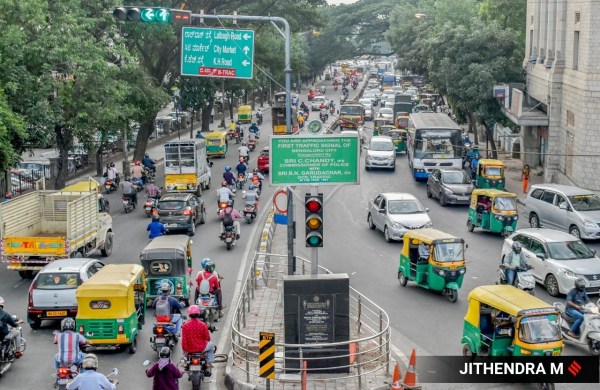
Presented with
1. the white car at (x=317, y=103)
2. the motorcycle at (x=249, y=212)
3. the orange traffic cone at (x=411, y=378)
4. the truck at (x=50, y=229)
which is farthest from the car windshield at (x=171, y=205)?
the white car at (x=317, y=103)

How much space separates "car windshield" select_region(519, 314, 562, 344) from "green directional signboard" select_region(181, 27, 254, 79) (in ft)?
48.5

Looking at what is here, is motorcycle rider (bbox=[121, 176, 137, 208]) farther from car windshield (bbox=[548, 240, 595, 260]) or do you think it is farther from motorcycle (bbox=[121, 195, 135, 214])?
car windshield (bbox=[548, 240, 595, 260])

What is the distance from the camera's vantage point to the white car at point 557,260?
81.6 ft

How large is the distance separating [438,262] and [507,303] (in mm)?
7011

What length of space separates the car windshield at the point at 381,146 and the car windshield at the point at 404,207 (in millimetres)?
19646

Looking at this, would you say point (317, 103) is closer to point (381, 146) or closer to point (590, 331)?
point (381, 146)

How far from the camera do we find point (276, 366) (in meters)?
18.2

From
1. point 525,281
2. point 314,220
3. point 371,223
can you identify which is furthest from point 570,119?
point 314,220

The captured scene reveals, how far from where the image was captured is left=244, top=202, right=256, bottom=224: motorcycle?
3766 centimetres

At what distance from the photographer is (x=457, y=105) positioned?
58.6 metres

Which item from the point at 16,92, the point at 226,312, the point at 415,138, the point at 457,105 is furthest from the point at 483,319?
the point at 457,105

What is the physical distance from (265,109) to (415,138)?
56.4 m

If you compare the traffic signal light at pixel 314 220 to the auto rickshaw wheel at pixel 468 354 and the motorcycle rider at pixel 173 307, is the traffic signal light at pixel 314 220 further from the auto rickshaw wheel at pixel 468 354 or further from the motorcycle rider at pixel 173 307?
the auto rickshaw wheel at pixel 468 354

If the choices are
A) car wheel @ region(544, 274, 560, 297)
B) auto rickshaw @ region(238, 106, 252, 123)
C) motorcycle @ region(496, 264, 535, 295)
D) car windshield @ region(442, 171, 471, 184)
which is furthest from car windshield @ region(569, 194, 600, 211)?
auto rickshaw @ region(238, 106, 252, 123)
